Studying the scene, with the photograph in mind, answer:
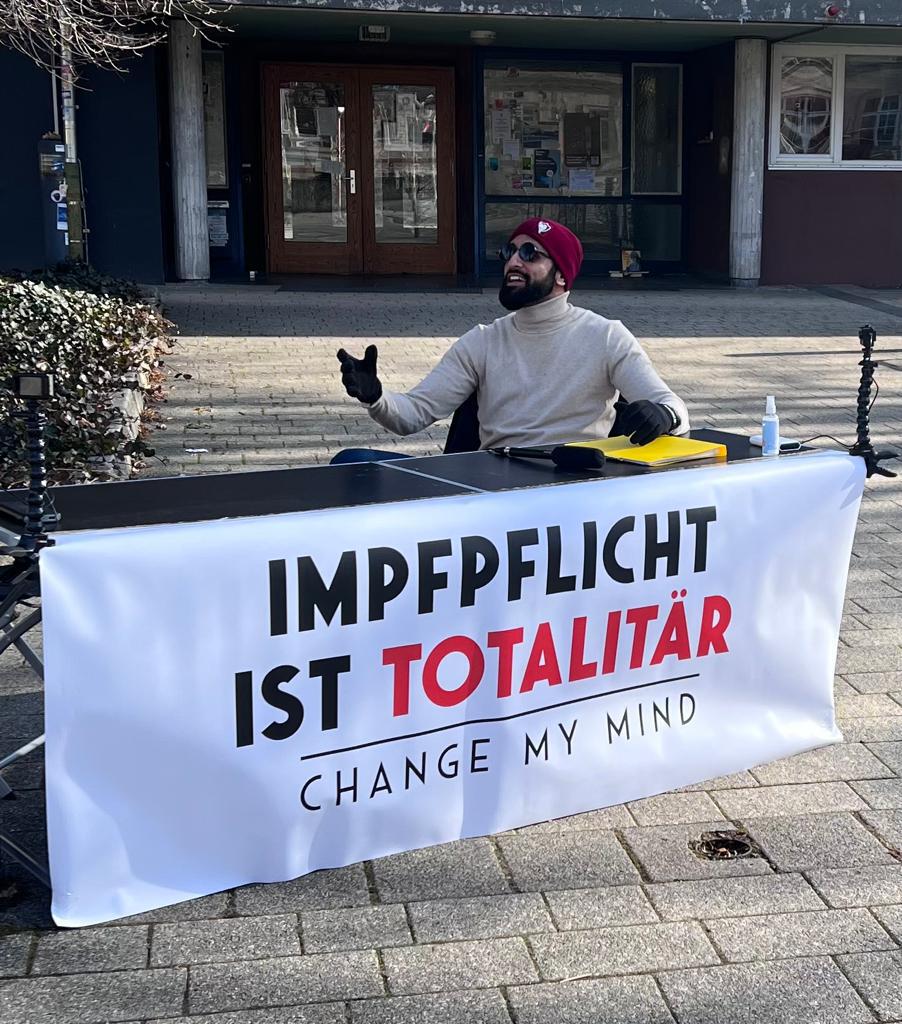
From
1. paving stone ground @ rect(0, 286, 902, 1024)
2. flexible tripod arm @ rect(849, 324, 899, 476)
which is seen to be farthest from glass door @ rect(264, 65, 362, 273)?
flexible tripod arm @ rect(849, 324, 899, 476)

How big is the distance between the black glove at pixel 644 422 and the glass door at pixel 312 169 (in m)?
15.1

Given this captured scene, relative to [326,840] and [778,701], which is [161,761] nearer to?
[326,840]

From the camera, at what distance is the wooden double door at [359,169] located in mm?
18281

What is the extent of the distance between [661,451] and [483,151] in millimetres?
15435

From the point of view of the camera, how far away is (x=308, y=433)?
8914 mm

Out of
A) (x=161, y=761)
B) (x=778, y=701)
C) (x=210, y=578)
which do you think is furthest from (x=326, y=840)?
(x=778, y=701)

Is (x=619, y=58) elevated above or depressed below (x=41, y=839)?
above

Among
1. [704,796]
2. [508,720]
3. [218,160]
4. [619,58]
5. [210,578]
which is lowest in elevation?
[704,796]

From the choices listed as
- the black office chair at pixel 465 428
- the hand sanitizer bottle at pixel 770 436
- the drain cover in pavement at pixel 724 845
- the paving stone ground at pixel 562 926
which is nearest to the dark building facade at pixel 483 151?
the black office chair at pixel 465 428

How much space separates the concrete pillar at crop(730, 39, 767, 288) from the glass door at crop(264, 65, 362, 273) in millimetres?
4981

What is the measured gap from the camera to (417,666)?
11.6ft

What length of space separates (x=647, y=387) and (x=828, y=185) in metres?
14.8

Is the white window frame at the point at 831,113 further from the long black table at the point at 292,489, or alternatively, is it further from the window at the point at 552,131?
the long black table at the point at 292,489

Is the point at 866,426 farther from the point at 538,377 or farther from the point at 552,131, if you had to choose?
the point at 552,131
